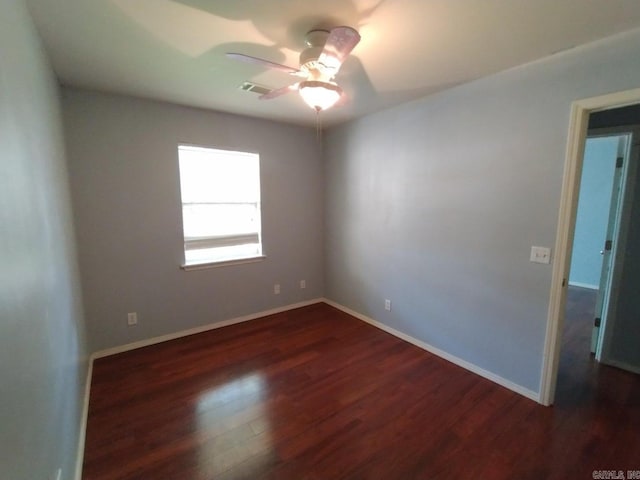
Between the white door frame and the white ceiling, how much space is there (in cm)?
40

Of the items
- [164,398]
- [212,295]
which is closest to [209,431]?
[164,398]

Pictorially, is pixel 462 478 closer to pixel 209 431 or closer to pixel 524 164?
pixel 209 431

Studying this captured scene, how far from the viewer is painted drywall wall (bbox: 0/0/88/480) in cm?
80

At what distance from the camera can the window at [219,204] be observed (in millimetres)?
3193

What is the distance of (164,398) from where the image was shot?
7.35 feet

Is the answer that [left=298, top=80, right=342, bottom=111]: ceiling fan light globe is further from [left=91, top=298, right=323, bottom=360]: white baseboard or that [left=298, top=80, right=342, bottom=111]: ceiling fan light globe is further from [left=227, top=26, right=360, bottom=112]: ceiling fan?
[left=91, top=298, right=323, bottom=360]: white baseboard

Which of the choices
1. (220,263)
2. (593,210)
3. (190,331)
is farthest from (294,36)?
(593,210)

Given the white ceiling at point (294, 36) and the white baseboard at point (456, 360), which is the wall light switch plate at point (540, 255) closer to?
the white baseboard at point (456, 360)

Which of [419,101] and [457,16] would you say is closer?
[457,16]

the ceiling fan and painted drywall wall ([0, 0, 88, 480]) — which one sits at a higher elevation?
the ceiling fan

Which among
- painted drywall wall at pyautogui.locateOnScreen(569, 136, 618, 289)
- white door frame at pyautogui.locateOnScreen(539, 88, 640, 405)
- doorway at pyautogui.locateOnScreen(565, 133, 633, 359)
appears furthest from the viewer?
painted drywall wall at pyautogui.locateOnScreen(569, 136, 618, 289)

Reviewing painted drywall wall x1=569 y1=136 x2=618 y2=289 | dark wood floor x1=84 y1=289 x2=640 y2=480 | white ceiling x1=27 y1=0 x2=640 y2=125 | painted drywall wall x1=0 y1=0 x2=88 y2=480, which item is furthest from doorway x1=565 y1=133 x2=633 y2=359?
painted drywall wall x1=0 y1=0 x2=88 y2=480

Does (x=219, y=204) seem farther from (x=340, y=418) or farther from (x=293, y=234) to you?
(x=340, y=418)

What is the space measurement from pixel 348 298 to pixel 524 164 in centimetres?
252
